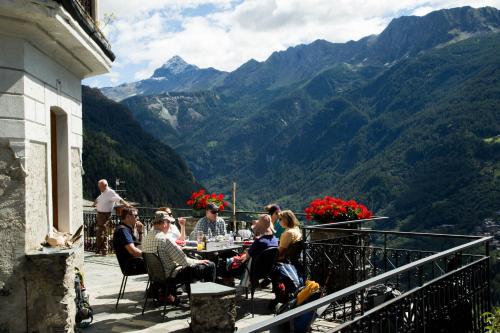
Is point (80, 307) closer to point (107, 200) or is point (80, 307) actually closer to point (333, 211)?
point (333, 211)

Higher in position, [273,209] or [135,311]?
[273,209]

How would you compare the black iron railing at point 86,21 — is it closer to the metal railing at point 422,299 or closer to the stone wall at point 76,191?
the stone wall at point 76,191

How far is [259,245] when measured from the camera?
294 inches

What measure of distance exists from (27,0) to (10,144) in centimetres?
144

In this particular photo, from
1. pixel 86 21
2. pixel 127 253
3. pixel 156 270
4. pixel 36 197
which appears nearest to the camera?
pixel 36 197

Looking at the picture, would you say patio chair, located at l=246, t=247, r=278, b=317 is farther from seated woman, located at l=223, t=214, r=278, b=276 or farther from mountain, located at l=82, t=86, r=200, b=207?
mountain, located at l=82, t=86, r=200, b=207

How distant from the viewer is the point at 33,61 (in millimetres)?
5961

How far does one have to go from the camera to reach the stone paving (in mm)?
6770

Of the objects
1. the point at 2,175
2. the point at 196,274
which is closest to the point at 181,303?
the point at 196,274

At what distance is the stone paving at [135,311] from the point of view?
6.77 meters

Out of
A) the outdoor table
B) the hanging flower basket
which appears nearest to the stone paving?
the outdoor table

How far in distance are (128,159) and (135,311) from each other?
9445 cm

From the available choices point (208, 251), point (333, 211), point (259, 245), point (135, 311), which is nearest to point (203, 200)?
point (333, 211)

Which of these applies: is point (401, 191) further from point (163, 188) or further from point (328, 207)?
point (328, 207)
